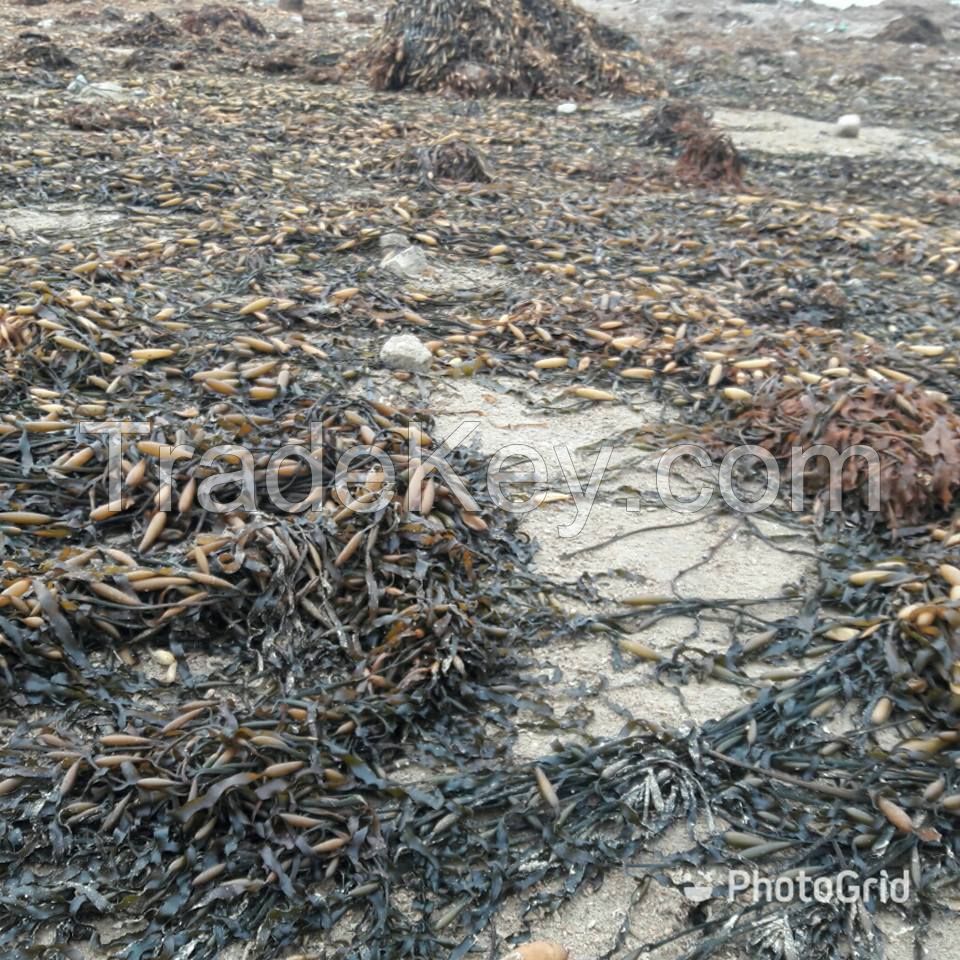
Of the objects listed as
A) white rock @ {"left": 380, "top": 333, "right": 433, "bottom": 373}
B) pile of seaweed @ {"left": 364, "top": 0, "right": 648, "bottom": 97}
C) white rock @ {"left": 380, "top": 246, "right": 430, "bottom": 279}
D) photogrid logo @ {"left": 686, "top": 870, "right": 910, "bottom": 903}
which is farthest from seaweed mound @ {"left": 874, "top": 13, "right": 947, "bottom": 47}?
photogrid logo @ {"left": 686, "top": 870, "right": 910, "bottom": 903}

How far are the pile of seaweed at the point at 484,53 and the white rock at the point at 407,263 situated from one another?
4293 mm

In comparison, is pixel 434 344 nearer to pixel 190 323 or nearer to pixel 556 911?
pixel 190 323

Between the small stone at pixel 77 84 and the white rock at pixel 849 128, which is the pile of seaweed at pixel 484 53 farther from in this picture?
the small stone at pixel 77 84

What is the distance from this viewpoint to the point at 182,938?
1639 mm

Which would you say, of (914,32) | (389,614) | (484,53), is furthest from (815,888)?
(914,32)

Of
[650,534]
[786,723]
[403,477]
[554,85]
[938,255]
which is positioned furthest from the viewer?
[554,85]

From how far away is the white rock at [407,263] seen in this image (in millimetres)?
4262

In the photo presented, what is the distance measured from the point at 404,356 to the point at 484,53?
5905mm

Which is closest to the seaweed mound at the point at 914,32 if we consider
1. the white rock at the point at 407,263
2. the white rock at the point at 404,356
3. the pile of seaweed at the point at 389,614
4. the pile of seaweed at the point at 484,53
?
the pile of seaweed at the point at 484,53

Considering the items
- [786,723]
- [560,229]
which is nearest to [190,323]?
[560,229]

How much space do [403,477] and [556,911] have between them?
4.02ft

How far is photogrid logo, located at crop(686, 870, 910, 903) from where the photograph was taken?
175 cm

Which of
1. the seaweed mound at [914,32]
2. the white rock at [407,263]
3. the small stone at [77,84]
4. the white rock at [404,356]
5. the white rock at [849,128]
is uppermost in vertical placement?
the white rock at [404,356]

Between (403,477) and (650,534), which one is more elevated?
(403,477)
